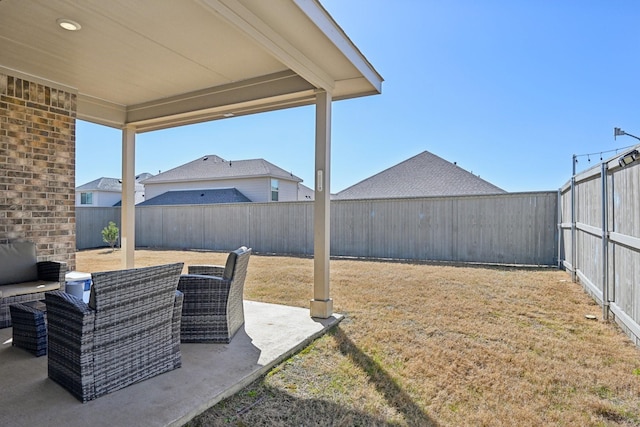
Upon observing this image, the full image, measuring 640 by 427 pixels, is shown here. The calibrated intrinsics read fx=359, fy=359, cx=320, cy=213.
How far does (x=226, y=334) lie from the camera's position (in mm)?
3369

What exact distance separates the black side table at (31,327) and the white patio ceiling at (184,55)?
256 centimetres

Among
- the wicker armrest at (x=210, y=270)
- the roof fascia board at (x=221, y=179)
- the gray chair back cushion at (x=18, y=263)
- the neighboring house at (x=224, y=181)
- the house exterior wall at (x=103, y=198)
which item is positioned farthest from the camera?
the house exterior wall at (x=103, y=198)

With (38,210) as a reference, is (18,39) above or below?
above

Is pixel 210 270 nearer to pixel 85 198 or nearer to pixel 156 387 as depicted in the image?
pixel 156 387

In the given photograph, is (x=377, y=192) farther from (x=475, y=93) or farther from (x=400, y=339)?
(x=400, y=339)

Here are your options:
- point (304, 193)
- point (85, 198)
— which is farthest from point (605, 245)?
point (85, 198)

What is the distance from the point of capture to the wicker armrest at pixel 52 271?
421 cm

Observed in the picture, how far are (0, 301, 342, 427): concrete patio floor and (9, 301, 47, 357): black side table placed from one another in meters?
0.07

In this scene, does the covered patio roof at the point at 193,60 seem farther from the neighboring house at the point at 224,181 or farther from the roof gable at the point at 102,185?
the roof gable at the point at 102,185

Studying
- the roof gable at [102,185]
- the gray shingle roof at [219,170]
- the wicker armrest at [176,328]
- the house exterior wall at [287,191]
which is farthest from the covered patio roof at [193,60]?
the roof gable at [102,185]

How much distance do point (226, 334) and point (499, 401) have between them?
230cm

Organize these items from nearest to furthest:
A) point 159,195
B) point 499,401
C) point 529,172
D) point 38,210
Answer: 1. point 499,401
2. point 38,210
3. point 529,172
4. point 159,195

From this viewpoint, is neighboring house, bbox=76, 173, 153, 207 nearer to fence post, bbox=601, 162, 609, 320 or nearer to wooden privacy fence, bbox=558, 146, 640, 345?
wooden privacy fence, bbox=558, 146, 640, 345

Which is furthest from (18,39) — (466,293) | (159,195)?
(159,195)
